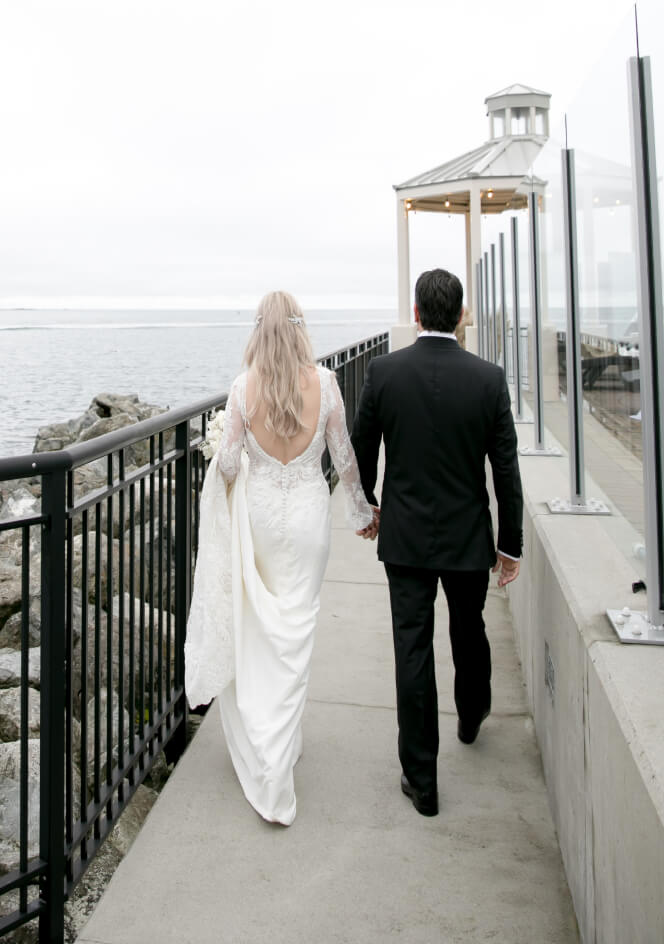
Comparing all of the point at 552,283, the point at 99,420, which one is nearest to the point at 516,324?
the point at 552,283

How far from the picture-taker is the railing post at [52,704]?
2633 millimetres

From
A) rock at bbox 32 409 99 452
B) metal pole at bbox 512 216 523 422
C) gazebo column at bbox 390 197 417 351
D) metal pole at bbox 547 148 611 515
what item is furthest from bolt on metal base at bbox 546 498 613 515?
rock at bbox 32 409 99 452

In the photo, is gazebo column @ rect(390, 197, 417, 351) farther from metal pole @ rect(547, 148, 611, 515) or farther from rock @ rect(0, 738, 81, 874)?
rock @ rect(0, 738, 81, 874)

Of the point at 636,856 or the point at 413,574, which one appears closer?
the point at 636,856

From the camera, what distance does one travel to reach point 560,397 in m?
4.74

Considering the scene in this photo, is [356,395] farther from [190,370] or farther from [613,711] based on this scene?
[190,370]

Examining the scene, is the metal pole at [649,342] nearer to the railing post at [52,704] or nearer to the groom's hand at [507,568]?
the groom's hand at [507,568]

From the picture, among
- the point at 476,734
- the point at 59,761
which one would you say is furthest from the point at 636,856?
the point at 476,734

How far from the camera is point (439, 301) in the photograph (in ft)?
11.3

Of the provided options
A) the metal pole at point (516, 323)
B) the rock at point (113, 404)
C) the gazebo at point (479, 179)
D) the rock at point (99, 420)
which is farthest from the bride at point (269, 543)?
the rock at point (113, 404)

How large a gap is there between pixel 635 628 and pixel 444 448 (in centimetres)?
105

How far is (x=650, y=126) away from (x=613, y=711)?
155cm

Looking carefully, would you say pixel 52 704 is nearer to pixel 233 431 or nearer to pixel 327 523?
pixel 233 431

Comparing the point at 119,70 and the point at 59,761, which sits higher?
the point at 119,70
